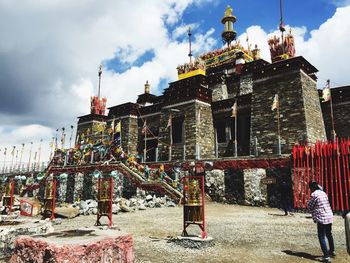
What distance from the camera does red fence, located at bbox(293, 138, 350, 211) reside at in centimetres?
1182

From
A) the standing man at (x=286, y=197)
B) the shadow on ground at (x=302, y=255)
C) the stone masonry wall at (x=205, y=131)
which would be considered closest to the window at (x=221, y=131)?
the stone masonry wall at (x=205, y=131)

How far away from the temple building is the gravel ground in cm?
554

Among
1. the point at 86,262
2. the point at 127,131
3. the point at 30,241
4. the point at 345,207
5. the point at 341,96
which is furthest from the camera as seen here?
the point at 127,131

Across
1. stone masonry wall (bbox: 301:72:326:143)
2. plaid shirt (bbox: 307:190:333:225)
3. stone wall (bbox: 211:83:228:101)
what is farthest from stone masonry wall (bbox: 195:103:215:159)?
plaid shirt (bbox: 307:190:333:225)

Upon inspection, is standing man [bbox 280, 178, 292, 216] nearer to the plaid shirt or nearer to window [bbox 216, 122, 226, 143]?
the plaid shirt

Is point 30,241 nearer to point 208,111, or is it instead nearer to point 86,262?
point 86,262

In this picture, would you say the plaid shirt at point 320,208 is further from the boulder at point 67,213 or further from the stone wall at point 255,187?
the boulder at point 67,213

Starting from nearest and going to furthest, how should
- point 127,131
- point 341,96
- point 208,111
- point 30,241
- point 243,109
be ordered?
point 30,241
point 341,96
point 243,109
point 208,111
point 127,131

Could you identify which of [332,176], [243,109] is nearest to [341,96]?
[243,109]

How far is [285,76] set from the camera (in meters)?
17.3

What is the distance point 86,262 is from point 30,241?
3.23 feet

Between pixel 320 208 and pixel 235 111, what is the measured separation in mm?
13236

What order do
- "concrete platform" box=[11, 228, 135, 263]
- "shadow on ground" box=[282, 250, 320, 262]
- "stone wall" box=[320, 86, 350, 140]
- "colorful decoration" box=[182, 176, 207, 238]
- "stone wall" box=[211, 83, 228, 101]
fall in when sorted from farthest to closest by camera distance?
"stone wall" box=[211, 83, 228, 101] < "stone wall" box=[320, 86, 350, 140] < "colorful decoration" box=[182, 176, 207, 238] < "shadow on ground" box=[282, 250, 320, 262] < "concrete platform" box=[11, 228, 135, 263]

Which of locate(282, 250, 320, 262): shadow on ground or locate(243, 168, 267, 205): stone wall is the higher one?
locate(243, 168, 267, 205): stone wall
